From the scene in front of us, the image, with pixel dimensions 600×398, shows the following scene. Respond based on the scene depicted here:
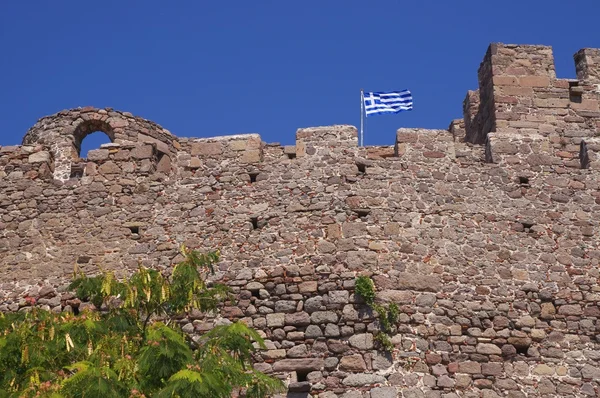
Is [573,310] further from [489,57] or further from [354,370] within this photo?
[489,57]

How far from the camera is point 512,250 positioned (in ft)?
57.3

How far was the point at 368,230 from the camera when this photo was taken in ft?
56.6

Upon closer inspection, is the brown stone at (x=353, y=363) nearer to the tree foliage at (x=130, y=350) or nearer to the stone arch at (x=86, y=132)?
the tree foliage at (x=130, y=350)

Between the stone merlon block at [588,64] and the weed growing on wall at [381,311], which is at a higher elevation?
the stone merlon block at [588,64]

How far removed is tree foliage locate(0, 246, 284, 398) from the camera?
1259 centimetres

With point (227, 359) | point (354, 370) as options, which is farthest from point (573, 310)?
point (227, 359)

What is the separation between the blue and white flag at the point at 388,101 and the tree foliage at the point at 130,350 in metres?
5.91

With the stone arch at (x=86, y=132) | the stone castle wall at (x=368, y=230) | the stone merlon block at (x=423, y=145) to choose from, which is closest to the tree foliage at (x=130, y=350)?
the stone castle wall at (x=368, y=230)

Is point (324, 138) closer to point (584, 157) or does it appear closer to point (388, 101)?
point (388, 101)

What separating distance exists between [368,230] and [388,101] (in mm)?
4217

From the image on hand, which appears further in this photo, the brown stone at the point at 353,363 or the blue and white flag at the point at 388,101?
the blue and white flag at the point at 388,101

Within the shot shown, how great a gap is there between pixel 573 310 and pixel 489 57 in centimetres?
498

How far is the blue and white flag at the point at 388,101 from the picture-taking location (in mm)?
20688

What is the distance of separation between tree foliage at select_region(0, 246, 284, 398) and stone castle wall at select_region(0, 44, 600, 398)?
1.47m
